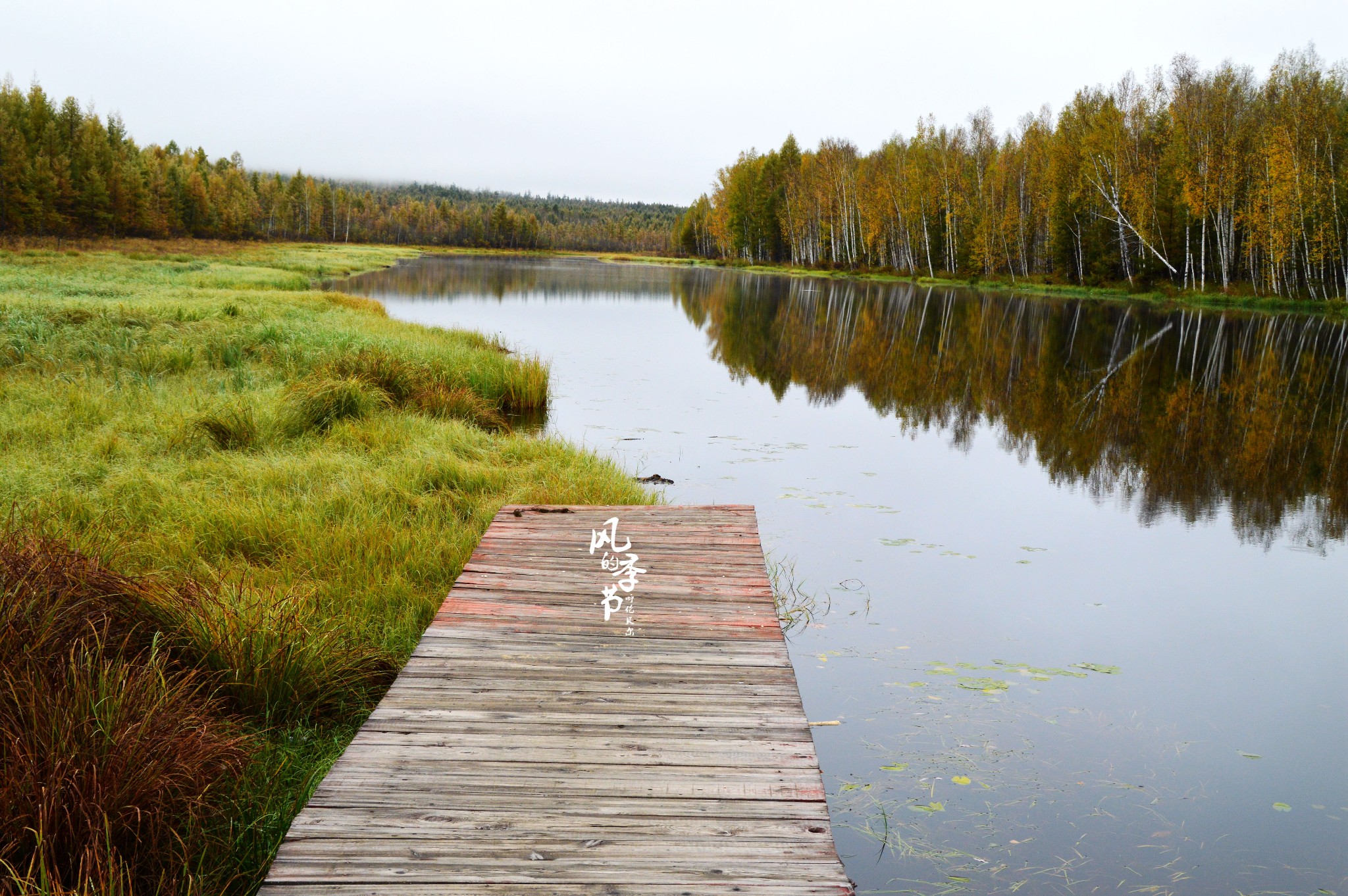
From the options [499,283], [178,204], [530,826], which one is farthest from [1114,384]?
[178,204]

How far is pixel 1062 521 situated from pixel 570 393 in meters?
8.34

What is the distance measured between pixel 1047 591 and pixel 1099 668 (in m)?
1.35

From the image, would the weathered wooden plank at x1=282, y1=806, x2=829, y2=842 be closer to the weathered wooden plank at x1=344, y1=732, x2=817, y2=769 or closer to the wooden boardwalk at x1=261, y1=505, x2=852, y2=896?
the wooden boardwalk at x1=261, y1=505, x2=852, y2=896

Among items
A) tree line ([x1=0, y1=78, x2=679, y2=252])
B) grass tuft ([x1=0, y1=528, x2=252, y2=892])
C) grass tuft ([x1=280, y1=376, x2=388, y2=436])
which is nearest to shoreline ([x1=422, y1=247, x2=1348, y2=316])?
grass tuft ([x1=280, y1=376, x2=388, y2=436])

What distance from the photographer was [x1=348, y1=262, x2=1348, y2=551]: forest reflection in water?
973cm

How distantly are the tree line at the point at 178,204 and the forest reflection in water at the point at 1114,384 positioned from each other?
34.8 m

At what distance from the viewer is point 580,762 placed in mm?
2955

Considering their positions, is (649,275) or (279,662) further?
(649,275)

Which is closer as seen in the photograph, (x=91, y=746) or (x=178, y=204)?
(x=91, y=746)

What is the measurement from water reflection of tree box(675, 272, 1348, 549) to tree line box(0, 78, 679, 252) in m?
48.2

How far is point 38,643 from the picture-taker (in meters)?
3.15

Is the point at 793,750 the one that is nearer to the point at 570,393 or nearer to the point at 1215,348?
the point at 570,393

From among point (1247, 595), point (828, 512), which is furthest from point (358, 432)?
point (1247, 595)

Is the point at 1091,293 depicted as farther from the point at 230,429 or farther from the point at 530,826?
the point at 530,826
